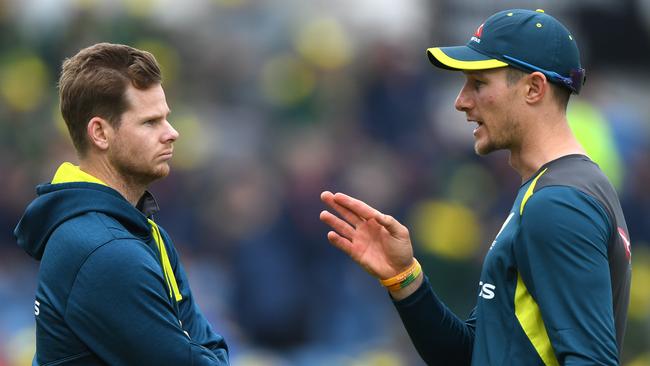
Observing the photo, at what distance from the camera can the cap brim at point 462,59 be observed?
402 cm

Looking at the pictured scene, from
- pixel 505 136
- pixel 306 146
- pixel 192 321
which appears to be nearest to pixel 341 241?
pixel 192 321

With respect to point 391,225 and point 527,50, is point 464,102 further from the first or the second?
point 391,225

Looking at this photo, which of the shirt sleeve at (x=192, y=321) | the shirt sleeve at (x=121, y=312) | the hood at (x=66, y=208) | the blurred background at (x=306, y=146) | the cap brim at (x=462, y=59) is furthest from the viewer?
the blurred background at (x=306, y=146)

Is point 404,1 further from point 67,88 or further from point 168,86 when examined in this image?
point 67,88

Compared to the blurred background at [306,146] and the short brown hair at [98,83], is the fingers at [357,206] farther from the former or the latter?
the blurred background at [306,146]

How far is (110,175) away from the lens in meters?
4.10

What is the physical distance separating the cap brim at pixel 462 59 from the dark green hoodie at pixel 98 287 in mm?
1182

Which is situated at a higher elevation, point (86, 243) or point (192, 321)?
point (86, 243)

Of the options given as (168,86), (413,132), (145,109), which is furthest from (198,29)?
(145,109)

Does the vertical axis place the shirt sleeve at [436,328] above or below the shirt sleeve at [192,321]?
below

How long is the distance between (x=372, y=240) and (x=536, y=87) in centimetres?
84

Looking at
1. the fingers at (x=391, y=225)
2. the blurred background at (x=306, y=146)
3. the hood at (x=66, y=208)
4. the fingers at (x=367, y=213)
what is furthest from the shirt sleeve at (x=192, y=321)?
the blurred background at (x=306, y=146)

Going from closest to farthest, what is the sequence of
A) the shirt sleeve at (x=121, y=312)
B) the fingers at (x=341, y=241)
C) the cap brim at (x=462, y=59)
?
the shirt sleeve at (x=121, y=312)
the cap brim at (x=462, y=59)
the fingers at (x=341, y=241)

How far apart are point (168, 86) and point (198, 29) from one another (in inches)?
33.1
